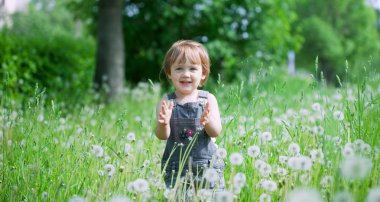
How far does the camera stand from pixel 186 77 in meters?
2.98

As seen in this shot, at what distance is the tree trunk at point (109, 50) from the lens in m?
8.62

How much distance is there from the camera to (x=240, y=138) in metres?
3.47

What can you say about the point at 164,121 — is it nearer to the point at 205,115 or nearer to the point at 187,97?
the point at 205,115

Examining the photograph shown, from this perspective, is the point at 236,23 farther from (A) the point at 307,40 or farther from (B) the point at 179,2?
(A) the point at 307,40

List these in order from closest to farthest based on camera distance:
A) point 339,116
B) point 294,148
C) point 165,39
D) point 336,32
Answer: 1. point 294,148
2. point 339,116
3. point 165,39
4. point 336,32

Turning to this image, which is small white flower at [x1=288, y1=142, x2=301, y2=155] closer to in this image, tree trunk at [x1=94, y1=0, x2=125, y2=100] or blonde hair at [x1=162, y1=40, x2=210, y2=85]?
blonde hair at [x1=162, y1=40, x2=210, y2=85]

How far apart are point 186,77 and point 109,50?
19.6ft

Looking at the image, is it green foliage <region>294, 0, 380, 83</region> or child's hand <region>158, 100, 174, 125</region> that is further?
green foliage <region>294, 0, 380, 83</region>

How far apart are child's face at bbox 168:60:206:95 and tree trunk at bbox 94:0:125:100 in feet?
18.6

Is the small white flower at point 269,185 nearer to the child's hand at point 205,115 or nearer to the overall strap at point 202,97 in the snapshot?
the child's hand at point 205,115

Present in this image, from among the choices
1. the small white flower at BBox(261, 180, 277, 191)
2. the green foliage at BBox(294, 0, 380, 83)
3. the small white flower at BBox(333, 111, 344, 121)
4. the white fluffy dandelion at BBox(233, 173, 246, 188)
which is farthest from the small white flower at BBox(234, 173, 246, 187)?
the green foliage at BBox(294, 0, 380, 83)

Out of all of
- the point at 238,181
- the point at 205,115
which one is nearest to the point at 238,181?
the point at 238,181

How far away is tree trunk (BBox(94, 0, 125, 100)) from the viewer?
28.3 feet

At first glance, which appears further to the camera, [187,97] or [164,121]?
[187,97]
